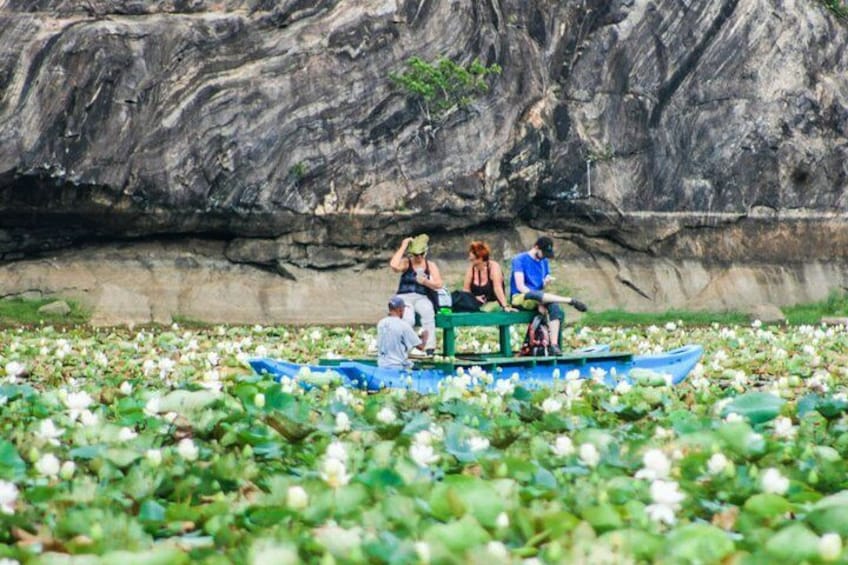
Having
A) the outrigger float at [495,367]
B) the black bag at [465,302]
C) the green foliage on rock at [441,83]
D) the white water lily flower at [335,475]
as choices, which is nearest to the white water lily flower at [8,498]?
the white water lily flower at [335,475]

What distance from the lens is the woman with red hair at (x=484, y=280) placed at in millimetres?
16219

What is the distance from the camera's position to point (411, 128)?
109 ft

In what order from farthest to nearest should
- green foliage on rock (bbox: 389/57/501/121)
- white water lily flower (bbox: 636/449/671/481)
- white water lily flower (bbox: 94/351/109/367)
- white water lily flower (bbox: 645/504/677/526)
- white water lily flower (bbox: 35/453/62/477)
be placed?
green foliage on rock (bbox: 389/57/501/121) < white water lily flower (bbox: 94/351/109/367) < white water lily flower (bbox: 35/453/62/477) < white water lily flower (bbox: 636/449/671/481) < white water lily flower (bbox: 645/504/677/526)

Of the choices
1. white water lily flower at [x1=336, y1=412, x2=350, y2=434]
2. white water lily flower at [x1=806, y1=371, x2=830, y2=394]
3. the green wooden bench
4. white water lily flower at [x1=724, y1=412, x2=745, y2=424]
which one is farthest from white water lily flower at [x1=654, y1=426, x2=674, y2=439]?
the green wooden bench

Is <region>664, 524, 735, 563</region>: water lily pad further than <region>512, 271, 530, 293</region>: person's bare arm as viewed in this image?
No

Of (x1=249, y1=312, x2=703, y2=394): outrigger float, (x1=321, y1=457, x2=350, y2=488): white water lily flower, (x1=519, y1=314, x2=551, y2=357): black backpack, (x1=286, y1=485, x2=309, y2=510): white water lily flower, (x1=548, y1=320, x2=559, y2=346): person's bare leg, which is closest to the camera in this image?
(x1=286, y1=485, x2=309, y2=510): white water lily flower

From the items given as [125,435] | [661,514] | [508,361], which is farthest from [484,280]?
[661,514]

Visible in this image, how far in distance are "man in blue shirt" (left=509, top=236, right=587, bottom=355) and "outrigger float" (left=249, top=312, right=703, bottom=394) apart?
0.17 meters

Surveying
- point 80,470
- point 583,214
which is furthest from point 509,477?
point 583,214

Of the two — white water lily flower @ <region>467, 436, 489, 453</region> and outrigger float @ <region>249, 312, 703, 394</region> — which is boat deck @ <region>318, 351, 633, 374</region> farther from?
white water lily flower @ <region>467, 436, 489, 453</region>

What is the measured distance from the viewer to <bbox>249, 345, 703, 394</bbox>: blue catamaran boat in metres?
13.4

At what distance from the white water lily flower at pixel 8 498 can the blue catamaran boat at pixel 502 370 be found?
606 cm

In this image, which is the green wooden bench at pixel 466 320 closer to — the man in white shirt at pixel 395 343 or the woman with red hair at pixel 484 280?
the woman with red hair at pixel 484 280

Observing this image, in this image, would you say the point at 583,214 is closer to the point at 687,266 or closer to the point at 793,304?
the point at 687,266
